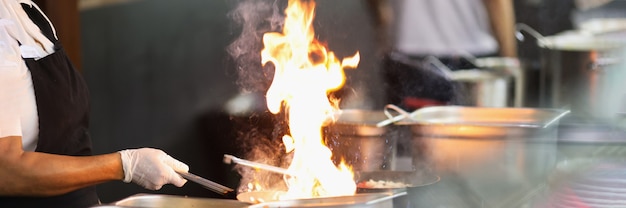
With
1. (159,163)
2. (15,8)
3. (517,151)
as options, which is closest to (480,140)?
(517,151)

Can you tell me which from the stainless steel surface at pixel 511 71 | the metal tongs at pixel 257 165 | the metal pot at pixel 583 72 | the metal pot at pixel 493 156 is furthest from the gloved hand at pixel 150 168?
the stainless steel surface at pixel 511 71

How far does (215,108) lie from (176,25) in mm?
548

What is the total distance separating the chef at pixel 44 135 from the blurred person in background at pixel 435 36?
2867mm

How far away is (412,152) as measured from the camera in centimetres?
243

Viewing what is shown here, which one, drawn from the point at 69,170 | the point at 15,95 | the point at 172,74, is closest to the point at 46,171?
the point at 69,170

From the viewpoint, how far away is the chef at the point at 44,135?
1832 mm

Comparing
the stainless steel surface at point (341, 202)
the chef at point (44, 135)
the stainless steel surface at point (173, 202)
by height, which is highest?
the chef at point (44, 135)

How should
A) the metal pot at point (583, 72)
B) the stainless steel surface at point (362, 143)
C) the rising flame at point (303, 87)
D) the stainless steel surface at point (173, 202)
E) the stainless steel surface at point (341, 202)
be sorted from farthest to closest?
the metal pot at point (583, 72) → the stainless steel surface at point (362, 143) → the rising flame at point (303, 87) → the stainless steel surface at point (173, 202) → the stainless steel surface at point (341, 202)

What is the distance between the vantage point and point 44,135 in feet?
6.45

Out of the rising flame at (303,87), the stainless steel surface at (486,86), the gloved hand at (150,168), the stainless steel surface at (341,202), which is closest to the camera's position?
the stainless steel surface at (341,202)

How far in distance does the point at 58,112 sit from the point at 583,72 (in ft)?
8.37

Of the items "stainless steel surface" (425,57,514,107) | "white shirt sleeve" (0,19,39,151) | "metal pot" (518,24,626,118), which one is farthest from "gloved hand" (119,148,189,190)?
"stainless steel surface" (425,57,514,107)

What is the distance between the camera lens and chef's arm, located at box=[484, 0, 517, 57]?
4.71 metres

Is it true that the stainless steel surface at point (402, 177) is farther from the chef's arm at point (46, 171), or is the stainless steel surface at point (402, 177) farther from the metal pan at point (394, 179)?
the chef's arm at point (46, 171)
